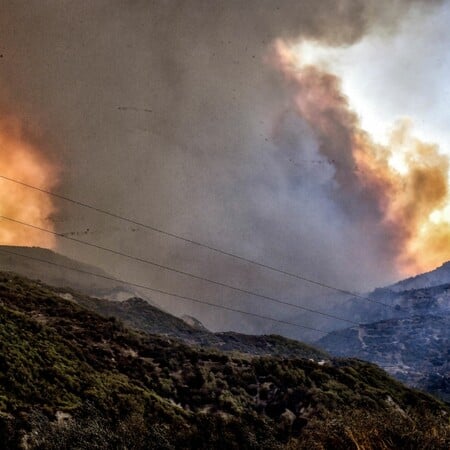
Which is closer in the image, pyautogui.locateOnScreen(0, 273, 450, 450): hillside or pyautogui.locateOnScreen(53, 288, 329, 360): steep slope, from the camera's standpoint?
pyautogui.locateOnScreen(0, 273, 450, 450): hillside

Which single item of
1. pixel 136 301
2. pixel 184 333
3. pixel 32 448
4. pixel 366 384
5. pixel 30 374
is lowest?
pixel 32 448

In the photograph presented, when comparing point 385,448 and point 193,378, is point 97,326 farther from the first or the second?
point 385,448

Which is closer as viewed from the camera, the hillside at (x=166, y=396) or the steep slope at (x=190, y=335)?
the hillside at (x=166, y=396)

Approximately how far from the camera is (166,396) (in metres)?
33.9

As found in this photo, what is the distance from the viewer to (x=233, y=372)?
4166 centimetres

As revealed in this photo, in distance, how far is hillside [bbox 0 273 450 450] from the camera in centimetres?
1752

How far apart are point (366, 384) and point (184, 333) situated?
312 feet

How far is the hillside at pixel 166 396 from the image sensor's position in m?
17.5

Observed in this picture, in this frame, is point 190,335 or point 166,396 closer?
point 166,396

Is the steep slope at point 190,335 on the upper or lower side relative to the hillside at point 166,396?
upper

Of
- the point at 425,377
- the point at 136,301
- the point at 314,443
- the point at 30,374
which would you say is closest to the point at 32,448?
the point at 30,374

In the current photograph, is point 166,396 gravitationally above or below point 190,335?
below

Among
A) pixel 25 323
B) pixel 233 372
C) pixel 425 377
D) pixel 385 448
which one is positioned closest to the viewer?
pixel 385 448

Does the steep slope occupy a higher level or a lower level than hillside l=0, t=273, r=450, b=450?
higher
